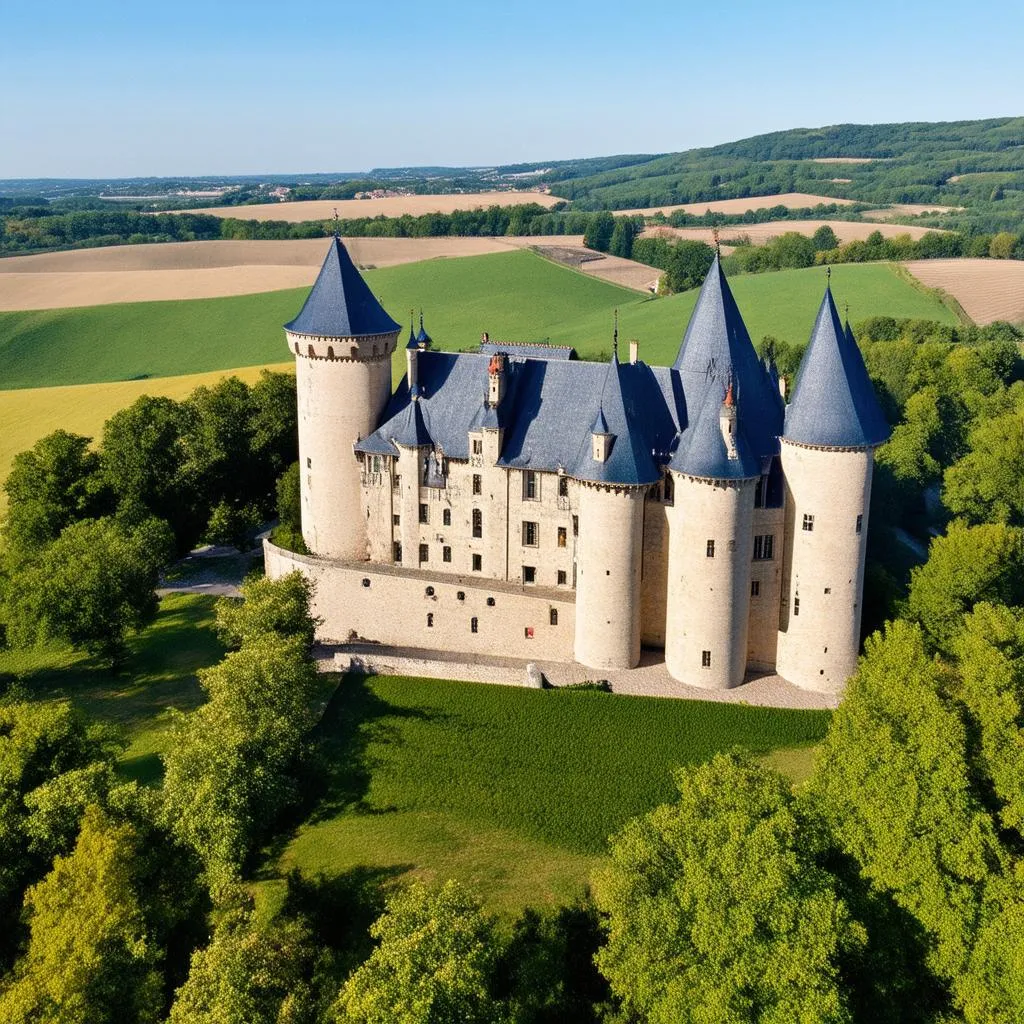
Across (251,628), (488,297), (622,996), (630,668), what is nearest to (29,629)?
(251,628)

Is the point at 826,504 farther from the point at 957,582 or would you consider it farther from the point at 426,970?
the point at 426,970

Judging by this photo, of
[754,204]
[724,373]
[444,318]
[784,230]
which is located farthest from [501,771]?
[754,204]

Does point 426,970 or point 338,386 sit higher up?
point 338,386

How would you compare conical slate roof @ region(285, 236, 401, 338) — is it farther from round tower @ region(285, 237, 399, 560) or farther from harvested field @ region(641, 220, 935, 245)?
harvested field @ region(641, 220, 935, 245)

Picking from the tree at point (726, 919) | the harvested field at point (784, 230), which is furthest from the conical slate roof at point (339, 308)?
the harvested field at point (784, 230)

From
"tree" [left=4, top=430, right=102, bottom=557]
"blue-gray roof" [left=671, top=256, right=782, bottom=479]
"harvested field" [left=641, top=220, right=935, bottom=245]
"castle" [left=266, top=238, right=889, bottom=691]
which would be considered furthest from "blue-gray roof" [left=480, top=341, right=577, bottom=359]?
"harvested field" [left=641, top=220, right=935, bottom=245]
